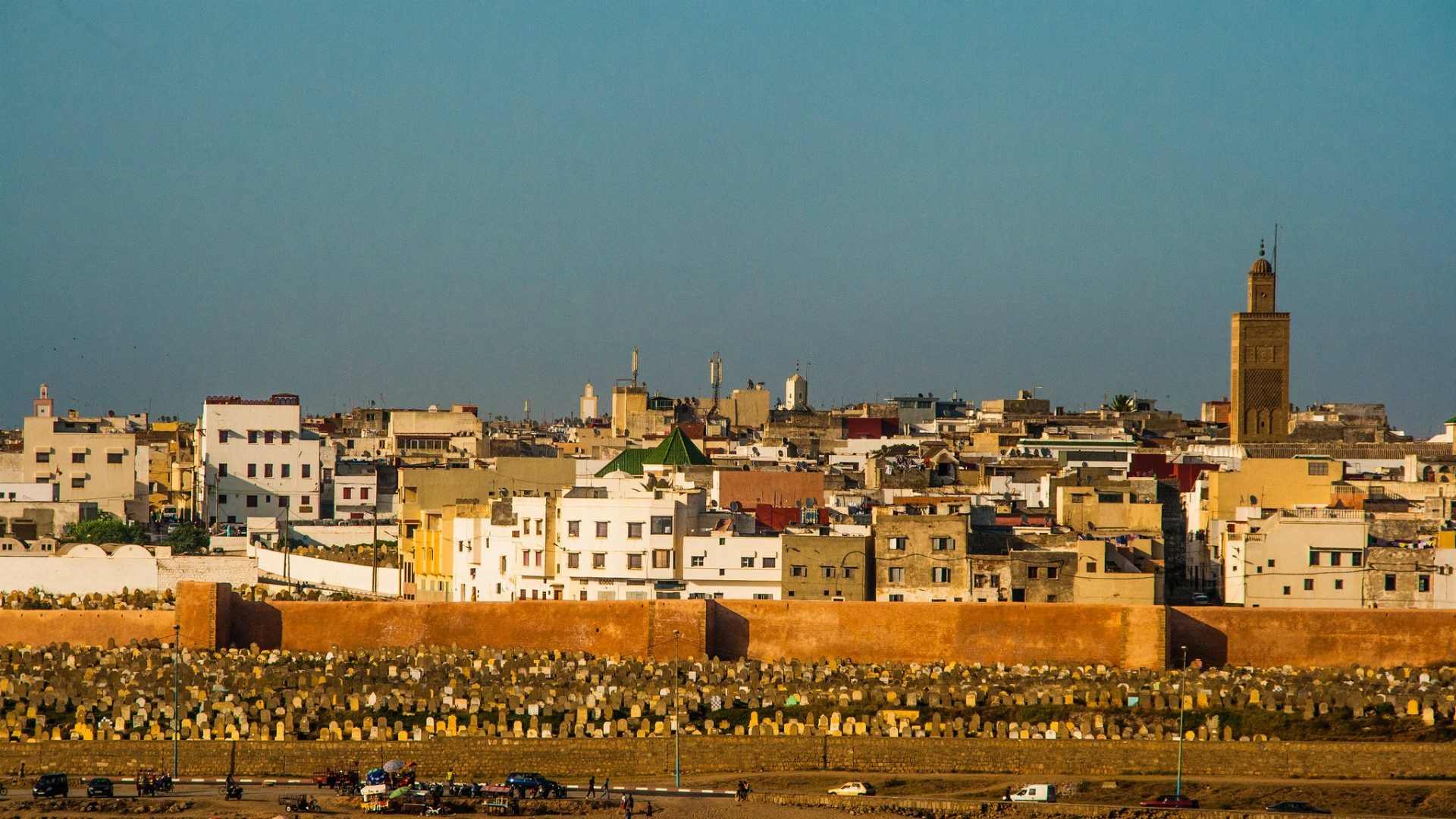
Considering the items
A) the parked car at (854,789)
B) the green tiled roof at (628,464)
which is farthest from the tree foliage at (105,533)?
the parked car at (854,789)

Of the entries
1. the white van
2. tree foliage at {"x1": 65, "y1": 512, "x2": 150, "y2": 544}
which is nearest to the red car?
the white van

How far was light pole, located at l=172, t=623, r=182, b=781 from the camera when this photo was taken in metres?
44.2

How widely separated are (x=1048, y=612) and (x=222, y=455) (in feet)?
123

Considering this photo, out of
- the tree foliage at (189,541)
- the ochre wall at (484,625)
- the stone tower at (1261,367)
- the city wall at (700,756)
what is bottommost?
the city wall at (700,756)

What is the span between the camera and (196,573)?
6444 cm

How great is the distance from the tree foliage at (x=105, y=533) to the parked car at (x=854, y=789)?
116 feet

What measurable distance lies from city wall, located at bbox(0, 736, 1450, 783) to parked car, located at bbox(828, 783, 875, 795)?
164 cm

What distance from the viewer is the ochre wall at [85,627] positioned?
175 ft

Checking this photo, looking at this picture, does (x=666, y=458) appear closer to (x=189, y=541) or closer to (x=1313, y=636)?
(x=189, y=541)

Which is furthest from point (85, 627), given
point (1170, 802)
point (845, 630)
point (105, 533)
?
point (1170, 802)

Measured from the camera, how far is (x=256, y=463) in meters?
81.1

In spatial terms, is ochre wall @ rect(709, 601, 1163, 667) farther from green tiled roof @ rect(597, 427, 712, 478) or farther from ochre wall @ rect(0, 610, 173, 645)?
green tiled roof @ rect(597, 427, 712, 478)

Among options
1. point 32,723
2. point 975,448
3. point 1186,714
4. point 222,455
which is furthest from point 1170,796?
point 975,448

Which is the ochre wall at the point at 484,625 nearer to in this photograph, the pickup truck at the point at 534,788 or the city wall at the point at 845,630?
the city wall at the point at 845,630
